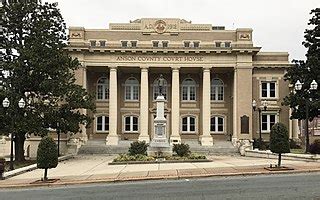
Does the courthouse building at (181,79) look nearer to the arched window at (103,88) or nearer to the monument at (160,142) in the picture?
the arched window at (103,88)

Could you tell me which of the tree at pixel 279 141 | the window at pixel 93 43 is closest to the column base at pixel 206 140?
the window at pixel 93 43

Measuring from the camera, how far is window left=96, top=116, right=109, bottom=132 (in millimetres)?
55438

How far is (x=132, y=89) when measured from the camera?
56.3 metres

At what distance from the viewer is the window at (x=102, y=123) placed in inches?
2183

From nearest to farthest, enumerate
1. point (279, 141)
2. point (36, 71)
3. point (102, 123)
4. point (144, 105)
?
point (279, 141), point (36, 71), point (144, 105), point (102, 123)

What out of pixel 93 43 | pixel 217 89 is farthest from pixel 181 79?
pixel 93 43

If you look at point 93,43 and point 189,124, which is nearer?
point 93,43

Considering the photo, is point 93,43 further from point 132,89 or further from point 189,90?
point 189,90

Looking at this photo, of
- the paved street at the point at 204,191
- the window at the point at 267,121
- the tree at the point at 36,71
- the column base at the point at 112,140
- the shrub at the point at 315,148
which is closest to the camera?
the paved street at the point at 204,191

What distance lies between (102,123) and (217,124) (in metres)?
14.1

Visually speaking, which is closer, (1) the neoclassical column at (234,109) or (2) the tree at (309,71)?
(2) the tree at (309,71)

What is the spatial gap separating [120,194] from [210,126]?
133ft

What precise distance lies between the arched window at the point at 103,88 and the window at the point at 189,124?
1003 cm

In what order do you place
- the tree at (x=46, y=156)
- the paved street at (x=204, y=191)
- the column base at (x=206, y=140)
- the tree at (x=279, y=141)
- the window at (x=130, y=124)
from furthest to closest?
the window at (x=130, y=124) < the column base at (x=206, y=140) < the tree at (x=279, y=141) < the tree at (x=46, y=156) < the paved street at (x=204, y=191)
